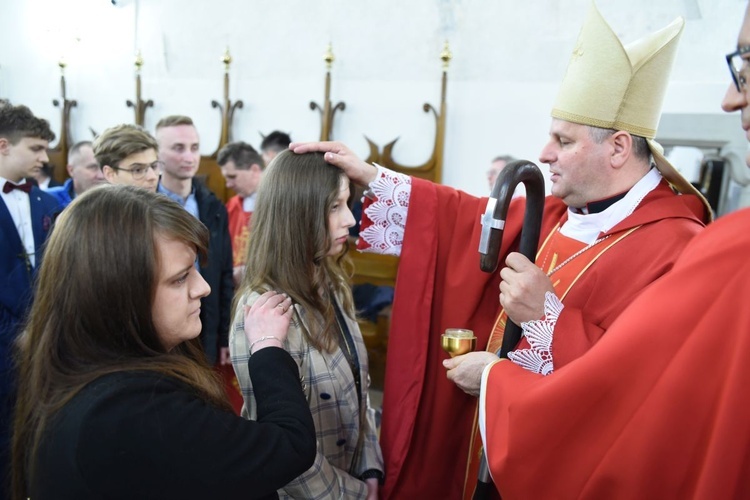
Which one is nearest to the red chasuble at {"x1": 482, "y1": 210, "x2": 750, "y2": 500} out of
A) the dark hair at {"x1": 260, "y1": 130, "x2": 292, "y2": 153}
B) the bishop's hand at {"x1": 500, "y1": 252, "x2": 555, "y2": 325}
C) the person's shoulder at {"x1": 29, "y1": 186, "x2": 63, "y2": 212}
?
the bishop's hand at {"x1": 500, "y1": 252, "x2": 555, "y2": 325}

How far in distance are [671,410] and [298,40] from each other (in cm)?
591

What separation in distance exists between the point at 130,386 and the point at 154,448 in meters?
0.11

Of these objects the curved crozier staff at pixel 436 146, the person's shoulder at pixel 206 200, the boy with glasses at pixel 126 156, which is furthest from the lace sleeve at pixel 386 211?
→ the curved crozier staff at pixel 436 146

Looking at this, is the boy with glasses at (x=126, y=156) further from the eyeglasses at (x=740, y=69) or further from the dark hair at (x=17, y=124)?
the eyeglasses at (x=740, y=69)

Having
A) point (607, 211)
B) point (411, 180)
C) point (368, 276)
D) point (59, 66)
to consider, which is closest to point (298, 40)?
point (368, 276)

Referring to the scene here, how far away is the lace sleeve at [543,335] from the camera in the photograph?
1445 mm

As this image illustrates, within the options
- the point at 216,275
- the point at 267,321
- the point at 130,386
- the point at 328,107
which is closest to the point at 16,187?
the point at 216,275

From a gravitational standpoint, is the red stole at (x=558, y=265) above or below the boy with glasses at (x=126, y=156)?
below

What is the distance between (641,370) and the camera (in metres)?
1.02

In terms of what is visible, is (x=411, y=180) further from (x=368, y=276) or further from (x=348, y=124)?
(x=348, y=124)

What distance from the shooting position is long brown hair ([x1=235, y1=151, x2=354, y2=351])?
1657 millimetres

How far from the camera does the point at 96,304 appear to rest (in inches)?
40.5

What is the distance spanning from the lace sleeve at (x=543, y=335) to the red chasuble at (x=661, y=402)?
0.33 meters

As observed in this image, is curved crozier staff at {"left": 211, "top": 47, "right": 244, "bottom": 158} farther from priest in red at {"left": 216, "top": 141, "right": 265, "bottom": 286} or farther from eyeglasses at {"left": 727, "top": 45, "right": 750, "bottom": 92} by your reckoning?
eyeglasses at {"left": 727, "top": 45, "right": 750, "bottom": 92}
